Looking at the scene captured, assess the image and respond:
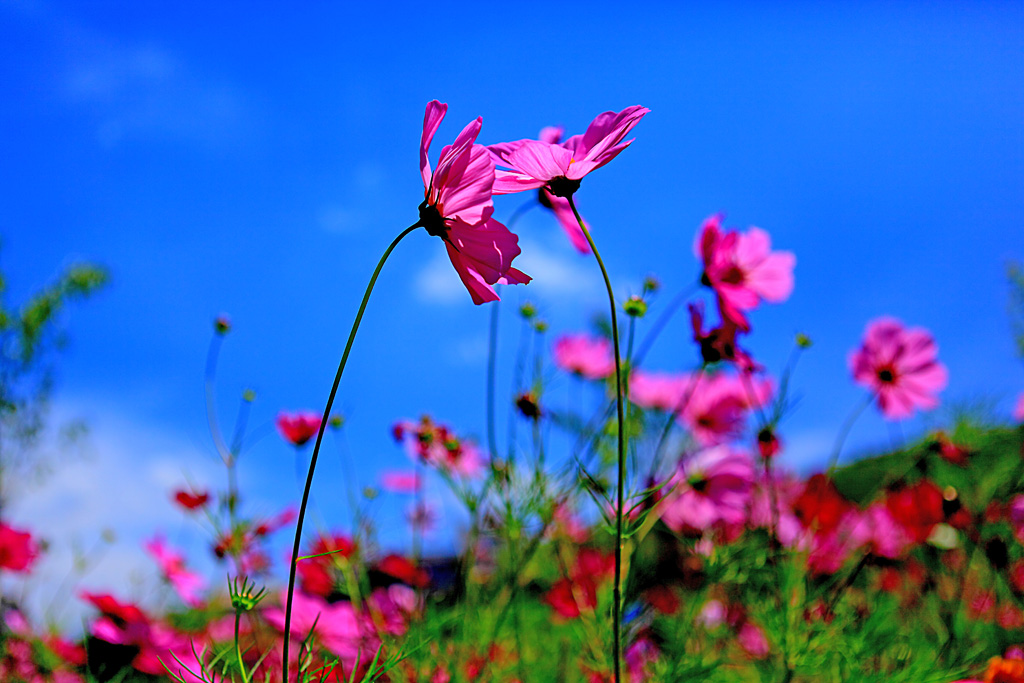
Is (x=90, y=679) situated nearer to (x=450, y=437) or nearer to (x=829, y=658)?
(x=450, y=437)

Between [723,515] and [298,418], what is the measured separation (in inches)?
27.3

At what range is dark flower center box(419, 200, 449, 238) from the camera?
1.68ft

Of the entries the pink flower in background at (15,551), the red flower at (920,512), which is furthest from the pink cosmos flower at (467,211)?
the pink flower in background at (15,551)

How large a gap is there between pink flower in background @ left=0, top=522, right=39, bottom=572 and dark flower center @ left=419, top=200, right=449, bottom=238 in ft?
4.57

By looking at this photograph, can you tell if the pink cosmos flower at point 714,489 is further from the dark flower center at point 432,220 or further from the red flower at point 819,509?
the dark flower center at point 432,220

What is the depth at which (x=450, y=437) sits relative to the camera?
3.80 ft

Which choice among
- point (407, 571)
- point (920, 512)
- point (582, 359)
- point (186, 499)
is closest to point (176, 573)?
point (186, 499)

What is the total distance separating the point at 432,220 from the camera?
515 millimetres

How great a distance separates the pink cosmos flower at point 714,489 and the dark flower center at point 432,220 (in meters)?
0.63

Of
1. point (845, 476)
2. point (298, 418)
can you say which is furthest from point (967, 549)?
point (845, 476)

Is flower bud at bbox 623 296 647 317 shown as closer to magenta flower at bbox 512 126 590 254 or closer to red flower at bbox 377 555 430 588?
magenta flower at bbox 512 126 590 254

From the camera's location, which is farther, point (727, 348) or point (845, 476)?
point (845, 476)

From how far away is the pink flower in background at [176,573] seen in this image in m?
1.37

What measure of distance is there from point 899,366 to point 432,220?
1050 millimetres
